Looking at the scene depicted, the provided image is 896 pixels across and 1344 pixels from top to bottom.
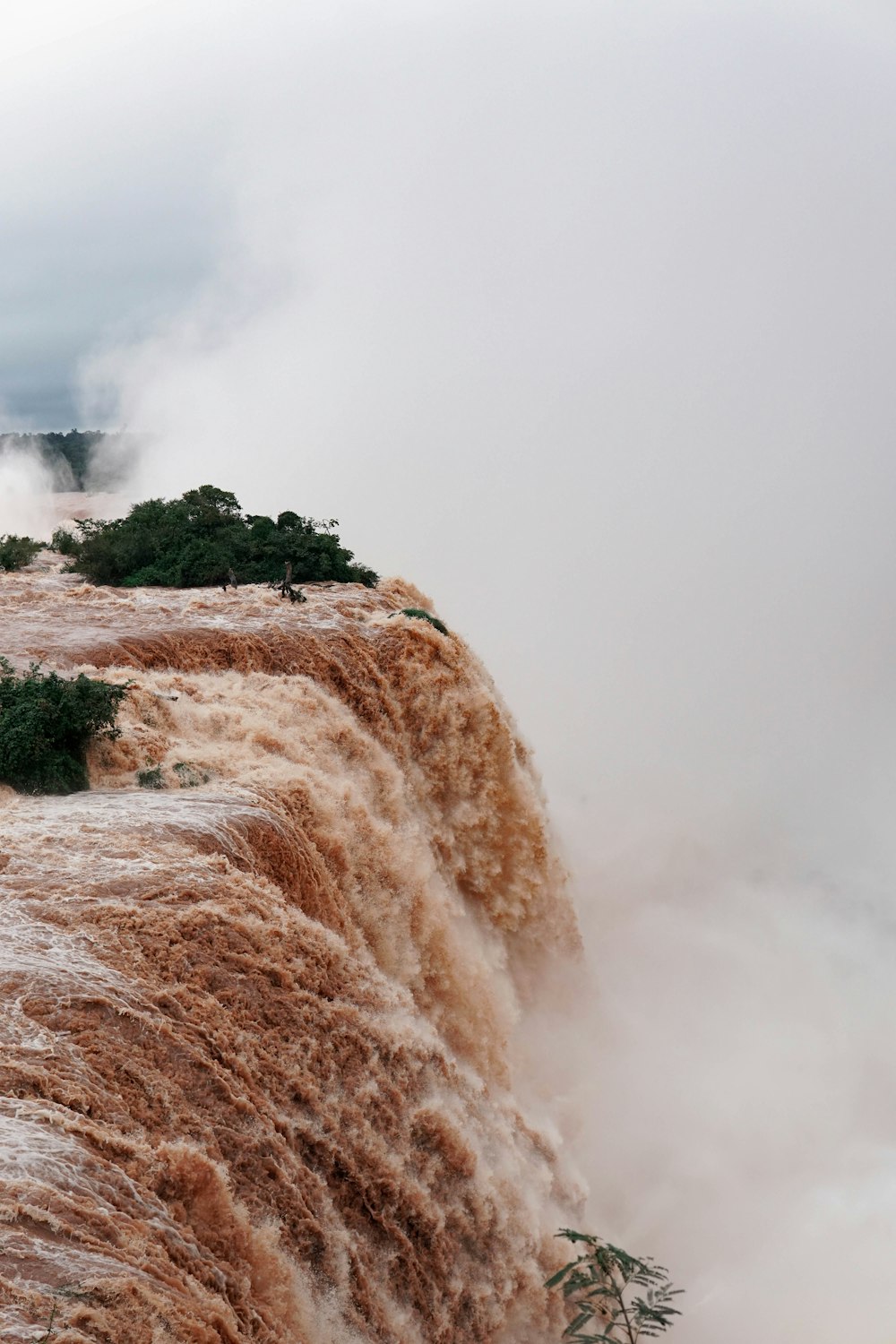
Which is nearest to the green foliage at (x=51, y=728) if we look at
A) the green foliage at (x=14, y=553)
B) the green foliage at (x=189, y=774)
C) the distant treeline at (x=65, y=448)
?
the green foliage at (x=189, y=774)

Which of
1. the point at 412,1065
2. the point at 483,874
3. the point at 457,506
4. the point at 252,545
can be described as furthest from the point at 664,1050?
the point at 457,506

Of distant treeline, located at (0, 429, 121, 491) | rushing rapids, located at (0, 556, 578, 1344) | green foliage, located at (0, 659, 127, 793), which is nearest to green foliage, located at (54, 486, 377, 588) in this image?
rushing rapids, located at (0, 556, 578, 1344)

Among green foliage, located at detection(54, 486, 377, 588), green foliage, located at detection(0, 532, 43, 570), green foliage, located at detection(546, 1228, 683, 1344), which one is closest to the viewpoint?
green foliage, located at detection(546, 1228, 683, 1344)

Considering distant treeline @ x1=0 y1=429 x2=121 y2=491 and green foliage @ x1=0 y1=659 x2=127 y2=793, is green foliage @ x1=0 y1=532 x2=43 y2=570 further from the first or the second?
distant treeline @ x1=0 y1=429 x2=121 y2=491

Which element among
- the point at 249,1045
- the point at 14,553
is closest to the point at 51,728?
the point at 249,1045

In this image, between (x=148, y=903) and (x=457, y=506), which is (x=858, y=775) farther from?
(x=148, y=903)

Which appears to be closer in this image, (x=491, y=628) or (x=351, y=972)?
(x=351, y=972)

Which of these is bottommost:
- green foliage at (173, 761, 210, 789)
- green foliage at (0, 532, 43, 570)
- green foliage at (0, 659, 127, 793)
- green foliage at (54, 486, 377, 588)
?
green foliage at (173, 761, 210, 789)
